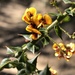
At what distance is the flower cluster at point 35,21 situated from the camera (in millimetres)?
541

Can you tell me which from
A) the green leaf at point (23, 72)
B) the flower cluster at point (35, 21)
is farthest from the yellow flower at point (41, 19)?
the green leaf at point (23, 72)

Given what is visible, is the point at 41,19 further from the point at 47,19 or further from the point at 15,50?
the point at 15,50

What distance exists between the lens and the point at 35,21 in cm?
55

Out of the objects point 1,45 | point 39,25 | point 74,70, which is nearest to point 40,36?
point 39,25

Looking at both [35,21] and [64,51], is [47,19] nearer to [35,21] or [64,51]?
[35,21]

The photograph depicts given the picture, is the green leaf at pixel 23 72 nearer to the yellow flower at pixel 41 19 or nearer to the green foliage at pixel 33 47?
the green foliage at pixel 33 47

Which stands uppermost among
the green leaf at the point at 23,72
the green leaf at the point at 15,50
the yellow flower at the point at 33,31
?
the yellow flower at the point at 33,31

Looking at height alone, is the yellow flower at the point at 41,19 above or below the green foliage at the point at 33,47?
above

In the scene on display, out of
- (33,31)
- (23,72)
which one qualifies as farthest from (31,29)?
(23,72)

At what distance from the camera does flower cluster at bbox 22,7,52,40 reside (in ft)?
1.77

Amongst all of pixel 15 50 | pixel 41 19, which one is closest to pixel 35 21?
pixel 41 19

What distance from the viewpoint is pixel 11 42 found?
2895 millimetres

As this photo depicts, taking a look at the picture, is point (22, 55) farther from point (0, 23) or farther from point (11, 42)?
point (0, 23)

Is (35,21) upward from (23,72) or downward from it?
upward
